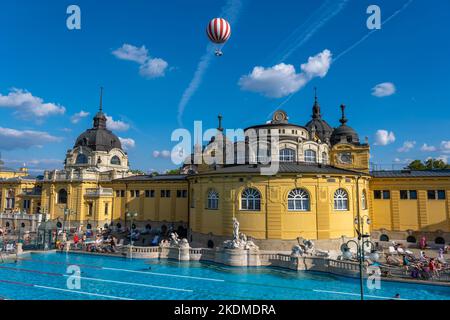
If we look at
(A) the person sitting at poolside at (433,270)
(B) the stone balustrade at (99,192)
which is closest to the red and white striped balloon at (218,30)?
(A) the person sitting at poolside at (433,270)

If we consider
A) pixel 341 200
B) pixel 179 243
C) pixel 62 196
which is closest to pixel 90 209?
pixel 62 196

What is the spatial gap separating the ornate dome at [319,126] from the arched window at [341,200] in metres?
33.3

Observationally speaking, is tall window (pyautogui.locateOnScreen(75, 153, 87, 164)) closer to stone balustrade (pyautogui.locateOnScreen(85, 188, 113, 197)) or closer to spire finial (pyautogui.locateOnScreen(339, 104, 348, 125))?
stone balustrade (pyautogui.locateOnScreen(85, 188, 113, 197))

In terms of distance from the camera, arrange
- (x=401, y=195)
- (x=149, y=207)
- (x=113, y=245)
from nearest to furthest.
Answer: (x=113, y=245) → (x=401, y=195) → (x=149, y=207)

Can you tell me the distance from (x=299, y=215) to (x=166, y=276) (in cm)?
1369

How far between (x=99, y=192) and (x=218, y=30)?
34.2m

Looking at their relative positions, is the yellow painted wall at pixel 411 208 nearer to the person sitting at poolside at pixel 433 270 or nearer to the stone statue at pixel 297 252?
the person sitting at poolside at pixel 433 270

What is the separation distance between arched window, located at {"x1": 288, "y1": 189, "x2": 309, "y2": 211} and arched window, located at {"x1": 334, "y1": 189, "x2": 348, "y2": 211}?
10.7 ft

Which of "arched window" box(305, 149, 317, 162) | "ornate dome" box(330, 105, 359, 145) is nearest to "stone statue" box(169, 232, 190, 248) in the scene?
"arched window" box(305, 149, 317, 162)

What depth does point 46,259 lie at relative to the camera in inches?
1161
